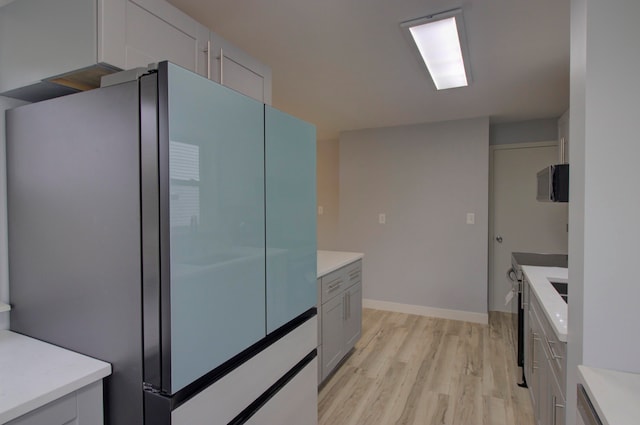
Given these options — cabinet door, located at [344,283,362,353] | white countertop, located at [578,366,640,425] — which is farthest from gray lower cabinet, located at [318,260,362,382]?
white countertop, located at [578,366,640,425]

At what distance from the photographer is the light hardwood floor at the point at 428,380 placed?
2.21 m

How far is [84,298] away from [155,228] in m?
0.42

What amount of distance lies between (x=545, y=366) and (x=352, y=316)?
1545 millimetres

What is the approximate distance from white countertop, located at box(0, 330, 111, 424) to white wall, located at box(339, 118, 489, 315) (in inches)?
144

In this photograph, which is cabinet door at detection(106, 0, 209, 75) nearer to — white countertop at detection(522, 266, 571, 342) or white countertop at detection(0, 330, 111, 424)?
white countertop at detection(0, 330, 111, 424)

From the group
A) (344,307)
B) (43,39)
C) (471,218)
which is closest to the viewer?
(43,39)

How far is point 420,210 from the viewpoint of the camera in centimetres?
418

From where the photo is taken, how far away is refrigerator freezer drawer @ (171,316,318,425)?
106 cm

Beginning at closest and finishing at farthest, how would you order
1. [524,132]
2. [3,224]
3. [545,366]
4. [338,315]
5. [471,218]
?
1. [3,224]
2. [545,366]
3. [338,315]
4. [471,218]
5. [524,132]

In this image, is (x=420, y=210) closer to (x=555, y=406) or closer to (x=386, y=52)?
Result: (x=386, y=52)

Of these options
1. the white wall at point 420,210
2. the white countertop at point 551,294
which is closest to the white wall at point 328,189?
the white wall at point 420,210

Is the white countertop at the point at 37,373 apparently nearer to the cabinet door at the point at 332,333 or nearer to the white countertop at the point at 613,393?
the white countertop at the point at 613,393

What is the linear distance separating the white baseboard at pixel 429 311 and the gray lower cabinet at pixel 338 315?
1.31 m

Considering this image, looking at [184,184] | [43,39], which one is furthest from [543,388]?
[43,39]
